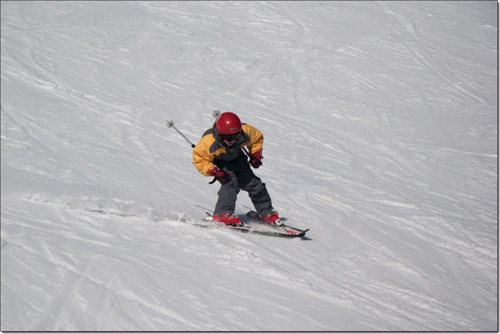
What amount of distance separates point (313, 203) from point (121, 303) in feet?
13.3

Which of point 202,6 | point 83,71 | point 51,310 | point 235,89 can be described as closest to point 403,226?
point 51,310

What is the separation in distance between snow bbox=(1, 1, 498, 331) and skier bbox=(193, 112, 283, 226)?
1.42 feet

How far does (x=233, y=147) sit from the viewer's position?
5918 millimetres

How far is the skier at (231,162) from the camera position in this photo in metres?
5.75

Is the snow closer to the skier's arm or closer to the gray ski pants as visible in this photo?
the gray ski pants

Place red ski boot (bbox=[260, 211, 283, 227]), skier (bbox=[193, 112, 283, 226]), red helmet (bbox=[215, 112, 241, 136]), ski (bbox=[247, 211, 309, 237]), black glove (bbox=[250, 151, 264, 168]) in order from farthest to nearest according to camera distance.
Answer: red ski boot (bbox=[260, 211, 283, 227])
ski (bbox=[247, 211, 309, 237])
black glove (bbox=[250, 151, 264, 168])
skier (bbox=[193, 112, 283, 226])
red helmet (bbox=[215, 112, 241, 136])

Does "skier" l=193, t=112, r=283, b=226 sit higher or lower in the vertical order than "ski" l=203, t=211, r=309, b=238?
higher

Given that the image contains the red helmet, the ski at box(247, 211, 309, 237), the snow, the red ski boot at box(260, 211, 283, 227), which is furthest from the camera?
the red ski boot at box(260, 211, 283, 227)

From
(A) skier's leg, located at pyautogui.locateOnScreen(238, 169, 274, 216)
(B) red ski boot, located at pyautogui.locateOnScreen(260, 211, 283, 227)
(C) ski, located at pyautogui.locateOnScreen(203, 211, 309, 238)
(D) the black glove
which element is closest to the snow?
(C) ski, located at pyautogui.locateOnScreen(203, 211, 309, 238)

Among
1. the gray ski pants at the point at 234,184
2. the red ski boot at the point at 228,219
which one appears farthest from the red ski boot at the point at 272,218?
the red ski boot at the point at 228,219

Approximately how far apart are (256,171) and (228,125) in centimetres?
323

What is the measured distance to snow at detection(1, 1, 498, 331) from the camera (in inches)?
183

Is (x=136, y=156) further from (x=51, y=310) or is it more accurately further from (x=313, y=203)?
(x=51, y=310)

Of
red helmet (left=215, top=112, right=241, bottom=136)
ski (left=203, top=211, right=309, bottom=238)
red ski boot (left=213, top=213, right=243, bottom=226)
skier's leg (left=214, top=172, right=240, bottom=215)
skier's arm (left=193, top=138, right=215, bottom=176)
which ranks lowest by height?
ski (left=203, top=211, right=309, bottom=238)
